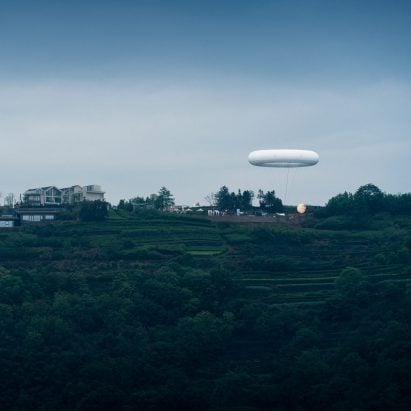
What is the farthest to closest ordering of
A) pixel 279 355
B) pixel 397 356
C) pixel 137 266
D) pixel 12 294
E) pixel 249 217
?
pixel 249 217, pixel 137 266, pixel 12 294, pixel 279 355, pixel 397 356

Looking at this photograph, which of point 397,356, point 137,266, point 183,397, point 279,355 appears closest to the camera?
point 183,397

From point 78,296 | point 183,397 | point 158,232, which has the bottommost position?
point 183,397

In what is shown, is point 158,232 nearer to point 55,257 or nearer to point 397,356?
point 55,257

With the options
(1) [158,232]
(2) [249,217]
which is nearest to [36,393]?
(1) [158,232]

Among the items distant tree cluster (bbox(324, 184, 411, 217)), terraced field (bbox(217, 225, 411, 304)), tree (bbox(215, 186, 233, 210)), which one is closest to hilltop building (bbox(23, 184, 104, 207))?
tree (bbox(215, 186, 233, 210))

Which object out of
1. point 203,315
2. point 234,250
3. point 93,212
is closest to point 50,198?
point 93,212

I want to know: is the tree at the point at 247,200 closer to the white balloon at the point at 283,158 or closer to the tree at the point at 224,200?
the tree at the point at 224,200

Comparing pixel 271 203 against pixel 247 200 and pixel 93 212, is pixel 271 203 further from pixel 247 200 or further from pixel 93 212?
pixel 93 212

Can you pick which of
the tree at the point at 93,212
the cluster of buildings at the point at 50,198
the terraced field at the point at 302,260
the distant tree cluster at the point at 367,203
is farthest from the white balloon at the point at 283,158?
the cluster of buildings at the point at 50,198
